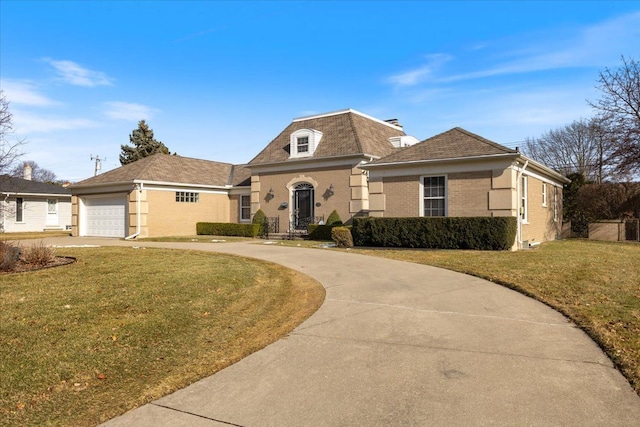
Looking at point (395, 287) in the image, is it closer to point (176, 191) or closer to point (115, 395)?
point (115, 395)

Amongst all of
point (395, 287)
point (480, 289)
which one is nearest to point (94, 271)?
point (395, 287)

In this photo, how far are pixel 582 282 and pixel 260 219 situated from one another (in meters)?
18.6

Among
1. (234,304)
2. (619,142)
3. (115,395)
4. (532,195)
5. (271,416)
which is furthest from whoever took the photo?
(619,142)

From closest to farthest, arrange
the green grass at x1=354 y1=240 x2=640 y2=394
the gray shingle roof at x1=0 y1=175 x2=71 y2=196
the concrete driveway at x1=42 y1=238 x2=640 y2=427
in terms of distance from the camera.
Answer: the concrete driveway at x1=42 y1=238 x2=640 y2=427
the green grass at x1=354 y1=240 x2=640 y2=394
the gray shingle roof at x1=0 y1=175 x2=71 y2=196

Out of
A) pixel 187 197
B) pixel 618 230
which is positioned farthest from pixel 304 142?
pixel 618 230

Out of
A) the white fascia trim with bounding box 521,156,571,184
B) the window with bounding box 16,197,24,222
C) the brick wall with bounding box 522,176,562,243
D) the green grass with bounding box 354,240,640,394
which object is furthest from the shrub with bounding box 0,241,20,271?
the window with bounding box 16,197,24,222

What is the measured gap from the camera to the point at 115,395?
164 inches

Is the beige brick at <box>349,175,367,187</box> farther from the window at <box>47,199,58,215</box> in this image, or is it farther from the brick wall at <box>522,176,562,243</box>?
the window at <box>47,199,58,215</box>

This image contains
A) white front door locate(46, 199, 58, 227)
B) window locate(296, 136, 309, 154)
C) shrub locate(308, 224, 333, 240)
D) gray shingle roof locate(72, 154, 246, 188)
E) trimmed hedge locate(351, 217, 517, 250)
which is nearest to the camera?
trimmed hedge locate(351, 217, 517, 250)

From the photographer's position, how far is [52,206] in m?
37.0

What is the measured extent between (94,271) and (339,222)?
44.8ft

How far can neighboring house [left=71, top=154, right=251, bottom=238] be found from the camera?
81.0ft

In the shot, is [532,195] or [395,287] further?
[532,195]

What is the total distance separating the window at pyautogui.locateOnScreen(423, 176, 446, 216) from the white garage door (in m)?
16.9
